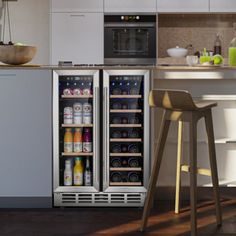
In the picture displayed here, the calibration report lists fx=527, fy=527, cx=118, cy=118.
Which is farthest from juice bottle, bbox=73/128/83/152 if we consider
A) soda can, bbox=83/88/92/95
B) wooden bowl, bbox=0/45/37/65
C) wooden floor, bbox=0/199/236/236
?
wooden bowl, bbox=0/45/37/65

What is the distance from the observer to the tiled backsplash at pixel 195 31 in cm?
602

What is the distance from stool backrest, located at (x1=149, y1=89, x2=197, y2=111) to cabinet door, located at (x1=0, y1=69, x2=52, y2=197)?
862 mm

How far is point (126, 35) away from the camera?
564 centimetres

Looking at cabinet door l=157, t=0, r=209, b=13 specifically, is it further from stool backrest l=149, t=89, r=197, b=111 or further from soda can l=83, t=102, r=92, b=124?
stool backrest l=149, t=89, r=197, b=111

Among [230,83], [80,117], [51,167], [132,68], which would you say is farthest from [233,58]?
[51,167]

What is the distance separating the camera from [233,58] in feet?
12.4

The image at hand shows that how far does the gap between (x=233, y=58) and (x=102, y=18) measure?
2179 mm

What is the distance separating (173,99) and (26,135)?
1.15 m

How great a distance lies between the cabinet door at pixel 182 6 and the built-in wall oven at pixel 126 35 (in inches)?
5.8

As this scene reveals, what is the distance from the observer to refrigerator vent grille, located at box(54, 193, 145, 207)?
361cm

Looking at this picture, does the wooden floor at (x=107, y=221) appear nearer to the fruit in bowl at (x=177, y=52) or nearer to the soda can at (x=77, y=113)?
the soda can at (x=77, y=113)

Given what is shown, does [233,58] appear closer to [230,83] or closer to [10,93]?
[230,83]

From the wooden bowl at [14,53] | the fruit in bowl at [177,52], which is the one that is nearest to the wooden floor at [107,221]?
the wooden bowl at [14,53]

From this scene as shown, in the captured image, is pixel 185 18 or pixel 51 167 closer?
pixel 51 167
